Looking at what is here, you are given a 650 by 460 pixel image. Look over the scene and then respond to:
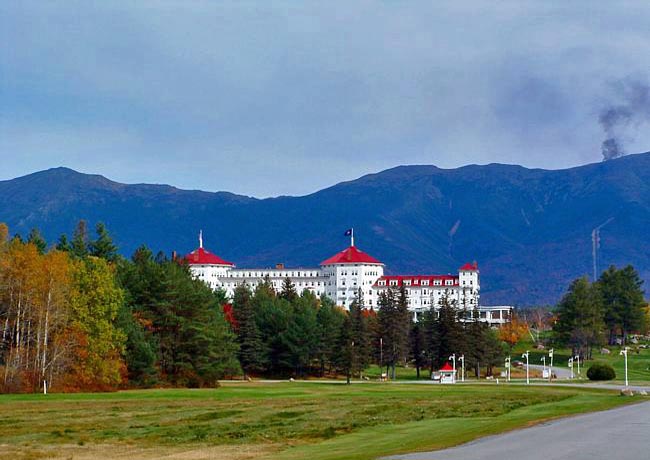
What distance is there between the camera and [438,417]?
45312 mm

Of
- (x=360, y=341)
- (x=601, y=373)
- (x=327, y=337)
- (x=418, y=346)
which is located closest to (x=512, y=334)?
(x=418, y=346)

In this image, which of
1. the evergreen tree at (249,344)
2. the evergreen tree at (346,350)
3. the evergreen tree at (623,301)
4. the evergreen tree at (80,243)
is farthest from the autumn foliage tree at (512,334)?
the evergreen tree at (80,243)

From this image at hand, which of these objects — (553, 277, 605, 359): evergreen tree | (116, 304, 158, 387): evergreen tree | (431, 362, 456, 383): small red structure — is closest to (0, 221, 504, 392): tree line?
(116, 304, 158, 387): evergreen tree

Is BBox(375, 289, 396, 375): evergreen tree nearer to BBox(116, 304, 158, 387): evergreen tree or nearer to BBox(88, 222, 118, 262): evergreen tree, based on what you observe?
BBox(88, 222, 118, 262): evergreen tree

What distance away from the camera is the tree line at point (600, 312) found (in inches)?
5536

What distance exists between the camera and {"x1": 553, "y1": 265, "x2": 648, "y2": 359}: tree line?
14062cm

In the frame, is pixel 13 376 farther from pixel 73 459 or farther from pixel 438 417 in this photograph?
pixel 73 459

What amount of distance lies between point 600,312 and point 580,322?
8.33m

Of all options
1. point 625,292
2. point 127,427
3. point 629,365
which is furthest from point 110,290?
point 625,292

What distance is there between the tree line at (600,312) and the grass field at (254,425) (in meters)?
82.0

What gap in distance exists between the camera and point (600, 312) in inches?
5797

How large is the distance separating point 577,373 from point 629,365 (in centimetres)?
1585

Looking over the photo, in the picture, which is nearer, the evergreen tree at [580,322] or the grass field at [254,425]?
the grass field at [254,425]

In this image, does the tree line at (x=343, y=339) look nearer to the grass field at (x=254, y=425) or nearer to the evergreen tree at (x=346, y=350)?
the evergreen tree at (x=346, y=350)
